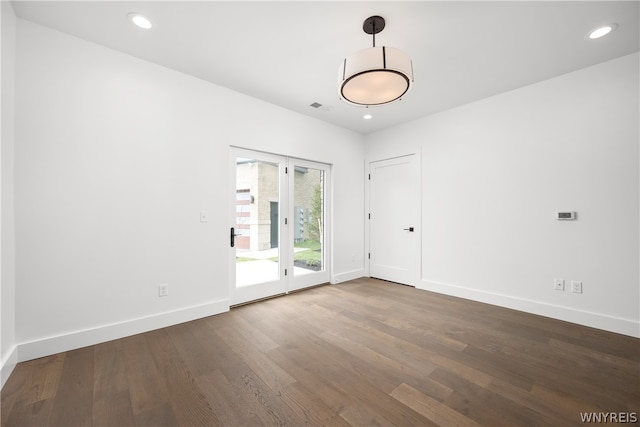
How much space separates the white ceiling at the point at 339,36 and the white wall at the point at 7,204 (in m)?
0.27

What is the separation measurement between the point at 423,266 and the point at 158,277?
12.4 feet

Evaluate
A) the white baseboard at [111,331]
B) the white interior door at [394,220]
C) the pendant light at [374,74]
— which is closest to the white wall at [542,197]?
the white interior door at [394,220]

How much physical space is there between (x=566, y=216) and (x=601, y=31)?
1821 millimetres

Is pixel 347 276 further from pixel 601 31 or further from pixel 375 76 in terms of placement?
pixel 601 31

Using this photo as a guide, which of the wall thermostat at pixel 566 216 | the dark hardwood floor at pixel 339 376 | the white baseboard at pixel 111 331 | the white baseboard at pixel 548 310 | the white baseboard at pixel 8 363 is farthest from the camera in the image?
the wall thermostat at pixel 566 216

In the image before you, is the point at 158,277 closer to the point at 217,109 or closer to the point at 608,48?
the point at 217,109

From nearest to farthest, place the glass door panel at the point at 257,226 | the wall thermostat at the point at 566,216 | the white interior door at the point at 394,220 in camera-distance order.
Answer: the wall thermostat at the point at 566,216
the glass door panel at the point at 257,226
the white interior door at the point at 394,220

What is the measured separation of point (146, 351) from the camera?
92.0 inches

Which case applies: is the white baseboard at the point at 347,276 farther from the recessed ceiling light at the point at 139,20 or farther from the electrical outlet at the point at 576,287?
the recessed ceiling light at the point at 139,20

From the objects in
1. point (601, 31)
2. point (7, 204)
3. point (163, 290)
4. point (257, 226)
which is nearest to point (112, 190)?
point (7, 204)

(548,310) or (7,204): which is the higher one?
(7,204)

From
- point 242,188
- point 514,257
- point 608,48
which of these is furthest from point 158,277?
point 608,48

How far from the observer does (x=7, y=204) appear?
2.03 meters

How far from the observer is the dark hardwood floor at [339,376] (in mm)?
1604
